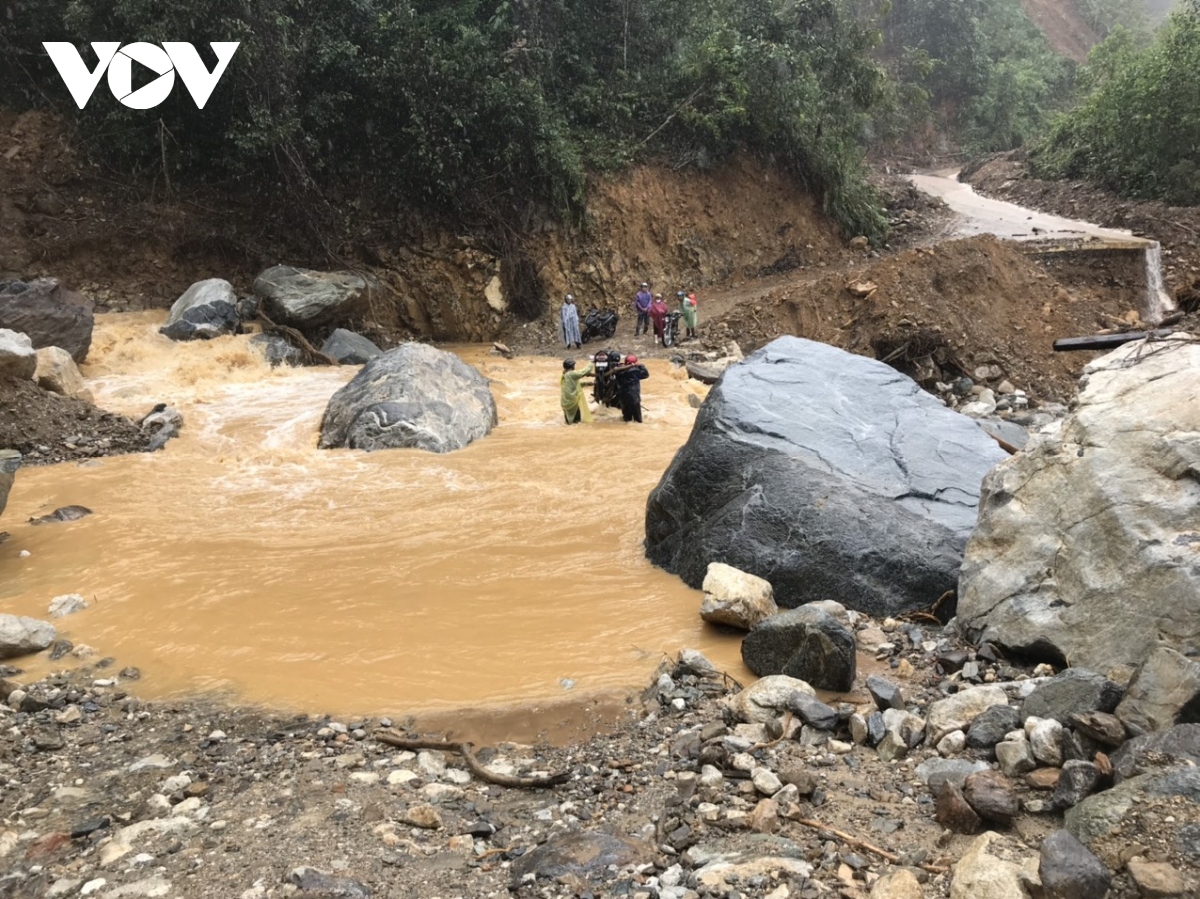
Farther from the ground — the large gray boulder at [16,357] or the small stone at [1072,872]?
the large gray boulder at [16,357]

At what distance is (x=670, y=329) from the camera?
666 inches

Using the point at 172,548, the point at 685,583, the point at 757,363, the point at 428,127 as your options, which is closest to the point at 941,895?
the point at 685,583

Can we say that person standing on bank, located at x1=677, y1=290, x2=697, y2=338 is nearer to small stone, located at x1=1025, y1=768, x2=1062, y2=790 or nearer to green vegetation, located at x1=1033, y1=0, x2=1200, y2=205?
green vegetation, located at x1=1033, y1=0, x2=1200, y2=205

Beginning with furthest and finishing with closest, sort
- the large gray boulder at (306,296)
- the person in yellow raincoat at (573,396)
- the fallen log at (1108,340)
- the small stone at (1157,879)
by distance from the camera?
the large gray boulder at (306,296), the person in yellow raincoat at (573,396), the fallen log at (1108,340), the small stone at (1157,879)

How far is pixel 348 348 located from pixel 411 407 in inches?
216

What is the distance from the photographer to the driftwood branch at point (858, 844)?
2.82 metres

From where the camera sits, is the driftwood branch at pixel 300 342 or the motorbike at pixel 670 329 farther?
the motorbike at pixel 670 329

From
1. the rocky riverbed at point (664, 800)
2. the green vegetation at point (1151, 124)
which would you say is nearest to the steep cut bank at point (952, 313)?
the green vegetation at point (1151, 124)

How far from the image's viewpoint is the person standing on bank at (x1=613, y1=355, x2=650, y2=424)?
11.1m

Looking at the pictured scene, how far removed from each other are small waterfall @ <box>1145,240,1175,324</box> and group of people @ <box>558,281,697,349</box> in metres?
9.16

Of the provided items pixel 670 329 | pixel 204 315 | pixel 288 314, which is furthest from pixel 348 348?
pixel 670 329

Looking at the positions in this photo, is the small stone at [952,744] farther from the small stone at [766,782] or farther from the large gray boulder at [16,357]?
the large gray boulder at [16,357]

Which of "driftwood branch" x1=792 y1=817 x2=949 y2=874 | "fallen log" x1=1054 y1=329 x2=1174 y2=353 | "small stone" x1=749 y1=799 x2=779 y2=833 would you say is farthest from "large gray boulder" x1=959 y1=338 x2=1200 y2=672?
"small stone" x1=749 y1=799 x2=779 y2=833

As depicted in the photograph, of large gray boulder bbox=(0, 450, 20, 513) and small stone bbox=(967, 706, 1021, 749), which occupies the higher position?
large gray boulder bbox=(0, 450, 20, 513)
